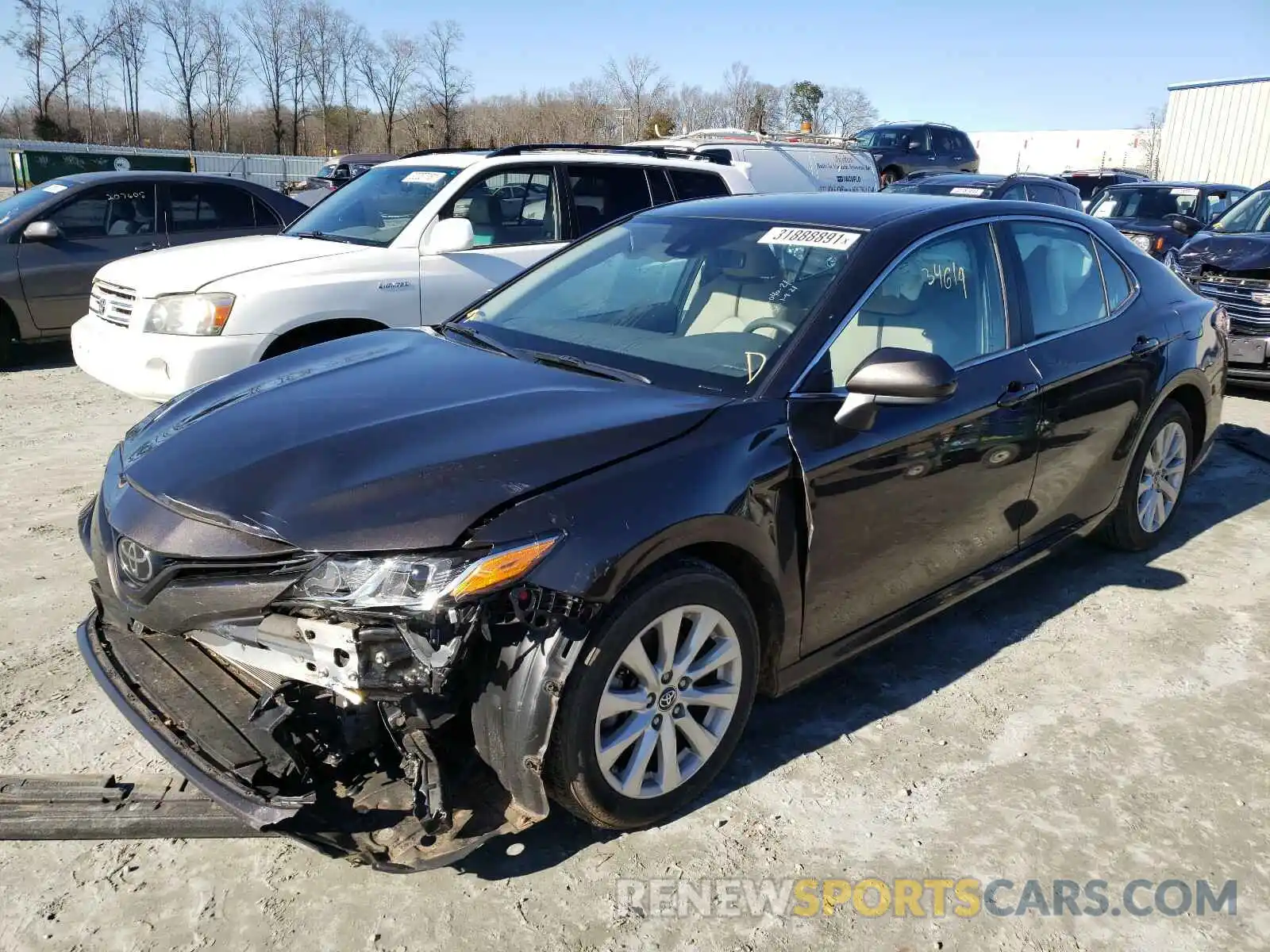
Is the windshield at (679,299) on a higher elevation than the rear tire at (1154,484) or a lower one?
higher

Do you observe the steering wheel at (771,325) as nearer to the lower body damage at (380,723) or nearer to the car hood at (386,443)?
the car hood at (386,443)

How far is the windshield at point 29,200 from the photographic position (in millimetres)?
8781

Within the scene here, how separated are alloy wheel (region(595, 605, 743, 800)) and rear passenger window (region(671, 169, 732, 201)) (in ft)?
18.4

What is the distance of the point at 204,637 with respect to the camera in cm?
255

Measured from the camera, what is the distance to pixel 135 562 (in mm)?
2572

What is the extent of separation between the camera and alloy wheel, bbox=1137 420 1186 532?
4711mm

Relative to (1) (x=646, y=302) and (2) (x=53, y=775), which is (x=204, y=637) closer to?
(2) (x=53, y=775)

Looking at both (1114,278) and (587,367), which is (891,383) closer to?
(587,367)

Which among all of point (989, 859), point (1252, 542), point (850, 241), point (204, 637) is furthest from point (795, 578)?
point (1252, 542)

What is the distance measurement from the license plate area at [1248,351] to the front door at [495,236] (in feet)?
18.4

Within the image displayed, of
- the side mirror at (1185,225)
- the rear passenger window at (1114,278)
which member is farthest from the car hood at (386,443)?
the side mirror at (1185,225)

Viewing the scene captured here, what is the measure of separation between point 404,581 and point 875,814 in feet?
5.26

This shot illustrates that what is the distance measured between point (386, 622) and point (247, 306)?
3878mm

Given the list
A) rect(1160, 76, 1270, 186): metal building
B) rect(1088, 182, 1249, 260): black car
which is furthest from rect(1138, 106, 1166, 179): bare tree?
rect(1088, 182, 1249, 260): black car
